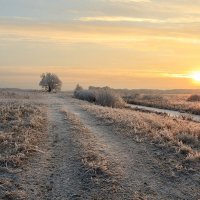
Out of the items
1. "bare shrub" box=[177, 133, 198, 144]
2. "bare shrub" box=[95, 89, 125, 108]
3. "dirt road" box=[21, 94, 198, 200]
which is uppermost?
"bare shrub" box=[95, 89, 125, 108]

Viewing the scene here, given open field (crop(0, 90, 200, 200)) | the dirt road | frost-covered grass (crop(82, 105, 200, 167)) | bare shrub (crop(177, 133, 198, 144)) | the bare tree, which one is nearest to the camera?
the dirt road

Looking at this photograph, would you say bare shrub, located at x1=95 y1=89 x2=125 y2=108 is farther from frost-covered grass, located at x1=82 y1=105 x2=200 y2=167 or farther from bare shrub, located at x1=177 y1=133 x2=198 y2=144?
bare shrub, located at x1=177 y1=133 x2=198 y2=144

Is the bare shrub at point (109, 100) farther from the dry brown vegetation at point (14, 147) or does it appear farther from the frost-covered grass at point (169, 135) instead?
the dry brown vegetation at point (14, 147)

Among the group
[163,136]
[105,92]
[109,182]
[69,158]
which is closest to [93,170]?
[109,182]

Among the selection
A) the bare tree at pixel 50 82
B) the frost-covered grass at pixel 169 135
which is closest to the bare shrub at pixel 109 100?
the frost-covered grass at pixel 169 135

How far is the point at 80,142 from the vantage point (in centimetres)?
1895

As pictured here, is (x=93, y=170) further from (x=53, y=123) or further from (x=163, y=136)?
(x=53, y=123)

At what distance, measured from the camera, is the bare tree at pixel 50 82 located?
5307 inches

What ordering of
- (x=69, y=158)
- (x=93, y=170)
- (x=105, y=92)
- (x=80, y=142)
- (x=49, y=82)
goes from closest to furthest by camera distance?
(x=93, y=170) < (x=69, y=158) < (x=80, y=142) < (x=105, y=92) < (x=49, y=82)

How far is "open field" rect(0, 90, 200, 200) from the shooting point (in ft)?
43.2

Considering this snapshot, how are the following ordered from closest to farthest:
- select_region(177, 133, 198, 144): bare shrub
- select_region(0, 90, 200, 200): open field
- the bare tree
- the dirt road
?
the dirt road → select_region(0, 90, 200, 200): open field → select_region(177, 133, 198, 144): bare shrub → the bare tree

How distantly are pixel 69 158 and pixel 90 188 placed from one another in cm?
321

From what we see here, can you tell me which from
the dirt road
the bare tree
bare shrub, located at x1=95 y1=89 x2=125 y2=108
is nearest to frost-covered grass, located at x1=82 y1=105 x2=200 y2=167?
the dirt road

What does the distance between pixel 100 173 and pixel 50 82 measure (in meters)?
121
